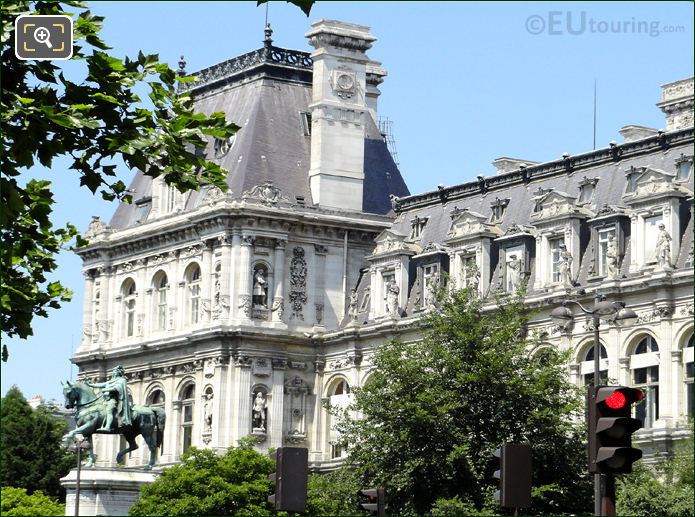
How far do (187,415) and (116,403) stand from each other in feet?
58.4

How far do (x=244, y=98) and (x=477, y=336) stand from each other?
3032 centimetres

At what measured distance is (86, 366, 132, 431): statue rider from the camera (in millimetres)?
68500

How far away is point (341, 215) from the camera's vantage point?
3410 inches

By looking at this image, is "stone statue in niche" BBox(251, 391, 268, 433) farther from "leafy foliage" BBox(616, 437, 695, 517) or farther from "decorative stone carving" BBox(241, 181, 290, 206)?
"leafy foliage" BBox(616, 437, 695, 517)

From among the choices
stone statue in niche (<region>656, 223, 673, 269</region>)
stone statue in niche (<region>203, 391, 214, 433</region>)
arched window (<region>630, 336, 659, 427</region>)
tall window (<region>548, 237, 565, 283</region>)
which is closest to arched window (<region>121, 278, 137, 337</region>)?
stone statue in niche (<region>203, 391, 214, 433</region>)

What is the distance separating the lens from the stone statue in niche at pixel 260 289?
276ft

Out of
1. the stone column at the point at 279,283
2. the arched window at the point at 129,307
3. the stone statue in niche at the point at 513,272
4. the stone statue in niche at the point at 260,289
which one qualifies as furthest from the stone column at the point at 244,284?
the stone statue in niche at the point at 513,272

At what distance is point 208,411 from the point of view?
84062 mm

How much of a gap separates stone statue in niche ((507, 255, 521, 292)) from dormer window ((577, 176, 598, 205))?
11.0 ft

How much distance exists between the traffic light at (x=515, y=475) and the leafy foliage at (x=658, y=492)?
29789mm

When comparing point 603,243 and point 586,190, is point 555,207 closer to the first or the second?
point 586,190

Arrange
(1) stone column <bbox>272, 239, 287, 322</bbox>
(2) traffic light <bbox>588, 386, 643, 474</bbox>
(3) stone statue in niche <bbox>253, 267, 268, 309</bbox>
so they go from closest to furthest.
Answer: (2) traffic light <bbox>588, 386, 643, 474</bbox>, (3) stone statue in niche <bbox>253, 267, 268, 309</bbox>, (1) stone column <bbox>272, 239, 287, 322</bbox>

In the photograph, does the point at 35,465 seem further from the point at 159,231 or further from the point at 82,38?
the point at 82,38

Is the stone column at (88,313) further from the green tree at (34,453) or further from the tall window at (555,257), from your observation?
the tall window at (555,257)
